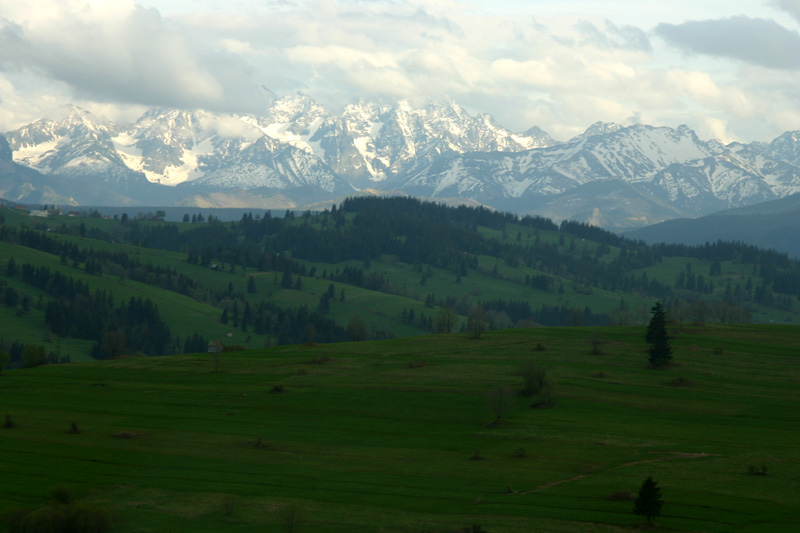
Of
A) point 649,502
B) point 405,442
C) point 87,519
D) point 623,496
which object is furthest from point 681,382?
point 87,519

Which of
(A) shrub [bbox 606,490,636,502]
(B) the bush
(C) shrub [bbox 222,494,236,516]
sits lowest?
(C) shrub [bbox 222,494,236,516]

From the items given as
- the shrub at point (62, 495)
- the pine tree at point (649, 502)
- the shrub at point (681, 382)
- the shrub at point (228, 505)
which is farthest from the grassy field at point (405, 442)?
the shrub at point (62, 495)

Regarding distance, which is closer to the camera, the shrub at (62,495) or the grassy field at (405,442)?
the grassy field at (405,442)

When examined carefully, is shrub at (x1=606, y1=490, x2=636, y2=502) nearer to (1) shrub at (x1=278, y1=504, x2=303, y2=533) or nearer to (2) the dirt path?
(2) the dirt path

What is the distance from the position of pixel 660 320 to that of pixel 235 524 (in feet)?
312

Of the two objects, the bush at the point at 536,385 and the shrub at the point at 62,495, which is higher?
the bush at the point at 536,385

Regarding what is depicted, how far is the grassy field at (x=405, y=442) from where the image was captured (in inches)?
2731

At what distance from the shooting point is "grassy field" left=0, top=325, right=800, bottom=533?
2731 inches

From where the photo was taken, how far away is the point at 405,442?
304 ft

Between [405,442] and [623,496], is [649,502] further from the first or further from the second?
[405,442]

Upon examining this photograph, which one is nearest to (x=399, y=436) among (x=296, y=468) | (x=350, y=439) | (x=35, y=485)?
(x=350, y=439)

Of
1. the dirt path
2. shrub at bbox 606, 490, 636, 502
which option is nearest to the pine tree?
shrub at bbox 606, 490, 636, 502

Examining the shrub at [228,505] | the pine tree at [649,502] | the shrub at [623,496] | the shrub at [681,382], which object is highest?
the shrub at [681,382]

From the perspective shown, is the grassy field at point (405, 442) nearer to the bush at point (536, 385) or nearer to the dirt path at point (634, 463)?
the dirt path at point (634, 463)
